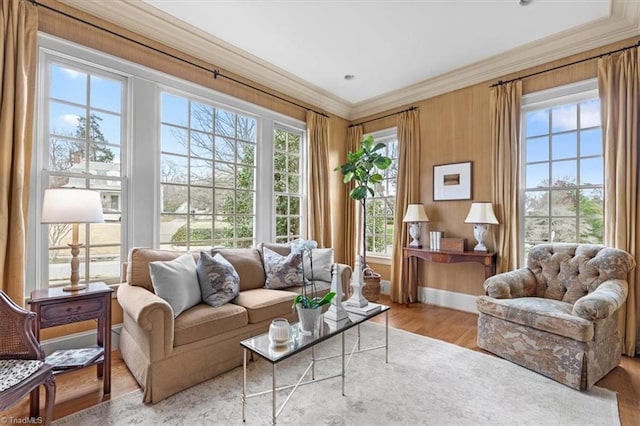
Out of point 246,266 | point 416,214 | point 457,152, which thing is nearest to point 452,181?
point 457,152

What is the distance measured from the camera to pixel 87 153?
2670 millimetres

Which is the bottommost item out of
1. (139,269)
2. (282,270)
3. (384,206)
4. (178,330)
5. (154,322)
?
(178,330)

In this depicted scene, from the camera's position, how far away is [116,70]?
2.75 m

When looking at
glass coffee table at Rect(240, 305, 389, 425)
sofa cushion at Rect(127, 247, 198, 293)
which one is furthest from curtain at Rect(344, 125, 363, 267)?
sofa cushion at Rect(127, 247, 198, 293)

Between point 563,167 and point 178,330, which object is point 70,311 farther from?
point 563,167

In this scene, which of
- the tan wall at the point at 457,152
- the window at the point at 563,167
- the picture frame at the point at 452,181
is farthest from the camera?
A: the picture frame at the point at 452,181

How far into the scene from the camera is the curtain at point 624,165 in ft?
8.95

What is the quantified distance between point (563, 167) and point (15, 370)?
4760mm

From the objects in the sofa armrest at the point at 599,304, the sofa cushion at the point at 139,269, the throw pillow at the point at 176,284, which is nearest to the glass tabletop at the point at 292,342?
the throw pillow at the point at 176,284

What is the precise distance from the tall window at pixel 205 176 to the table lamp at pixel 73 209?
1.00 meters

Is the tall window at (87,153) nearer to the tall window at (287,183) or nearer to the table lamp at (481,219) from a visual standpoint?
the tall window at (287,183)

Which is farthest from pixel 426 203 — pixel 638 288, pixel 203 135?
pixel 203 135

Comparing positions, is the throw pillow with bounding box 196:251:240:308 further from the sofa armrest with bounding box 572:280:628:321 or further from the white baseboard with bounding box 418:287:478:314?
the white baseboard with bounding box 418:287:478:314

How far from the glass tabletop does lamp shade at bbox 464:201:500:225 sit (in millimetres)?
2187
